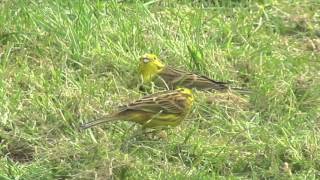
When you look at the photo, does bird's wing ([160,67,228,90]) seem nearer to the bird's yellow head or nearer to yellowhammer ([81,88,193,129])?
the bird's yellow head

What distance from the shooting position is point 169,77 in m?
7.06

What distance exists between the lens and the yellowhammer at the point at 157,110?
20.3ft

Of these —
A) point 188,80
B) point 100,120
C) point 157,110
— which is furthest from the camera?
point 188,80

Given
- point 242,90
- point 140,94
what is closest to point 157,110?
point 140,94

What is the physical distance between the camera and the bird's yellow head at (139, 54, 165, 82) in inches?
277

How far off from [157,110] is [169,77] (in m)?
0.81

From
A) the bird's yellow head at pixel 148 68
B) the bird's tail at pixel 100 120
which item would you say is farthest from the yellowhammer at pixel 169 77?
the bird's tail at pixel 100 120

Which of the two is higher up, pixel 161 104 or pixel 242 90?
pixel 161 104

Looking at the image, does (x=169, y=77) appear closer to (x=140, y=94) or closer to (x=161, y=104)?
(x=140, y=94)

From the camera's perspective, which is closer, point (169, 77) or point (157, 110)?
point (157, 110)

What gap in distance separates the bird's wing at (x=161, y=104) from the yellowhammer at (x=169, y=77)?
55 cm

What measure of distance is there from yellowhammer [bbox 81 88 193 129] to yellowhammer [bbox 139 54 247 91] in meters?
0.50

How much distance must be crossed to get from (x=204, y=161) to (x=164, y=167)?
267 millimetres

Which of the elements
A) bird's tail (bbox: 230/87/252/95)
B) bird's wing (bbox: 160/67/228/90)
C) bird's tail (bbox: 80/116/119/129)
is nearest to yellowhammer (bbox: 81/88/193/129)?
bird's tail (bbox: 80/116/119/129)
